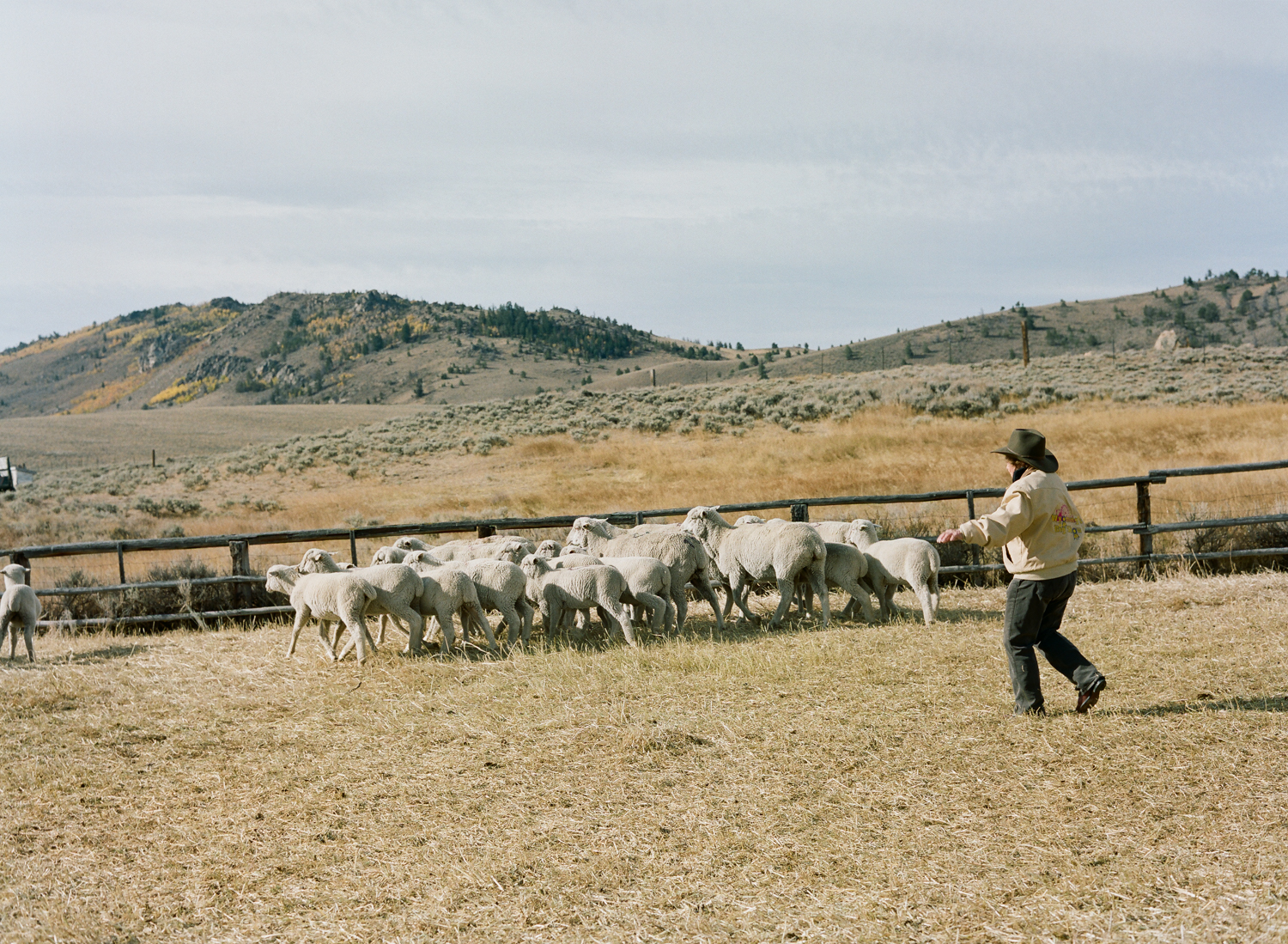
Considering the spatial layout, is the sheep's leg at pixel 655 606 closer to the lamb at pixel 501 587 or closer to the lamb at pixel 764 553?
the lamb at pixel 764 553

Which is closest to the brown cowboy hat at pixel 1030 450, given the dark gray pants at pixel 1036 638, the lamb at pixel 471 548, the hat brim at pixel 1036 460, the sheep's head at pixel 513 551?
the hat brim at pixel 1036 460

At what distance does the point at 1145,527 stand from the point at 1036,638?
27.5 ft

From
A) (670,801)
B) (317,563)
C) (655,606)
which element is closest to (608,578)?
(655,606)

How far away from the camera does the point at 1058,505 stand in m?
6.50

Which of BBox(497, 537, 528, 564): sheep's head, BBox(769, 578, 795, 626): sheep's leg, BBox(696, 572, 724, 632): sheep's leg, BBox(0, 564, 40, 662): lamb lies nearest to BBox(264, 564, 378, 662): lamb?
BBox(497, 537, 528, 564): sheep's head

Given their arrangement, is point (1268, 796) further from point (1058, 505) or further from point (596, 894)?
point (596, 894)

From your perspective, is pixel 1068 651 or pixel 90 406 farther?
pixel 90 406

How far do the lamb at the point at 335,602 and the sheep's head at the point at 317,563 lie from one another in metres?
0.31

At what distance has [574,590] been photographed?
10.2 metres

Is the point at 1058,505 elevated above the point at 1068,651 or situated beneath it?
elevated above

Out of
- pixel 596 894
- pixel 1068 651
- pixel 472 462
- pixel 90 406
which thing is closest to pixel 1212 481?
pixel 1068 651

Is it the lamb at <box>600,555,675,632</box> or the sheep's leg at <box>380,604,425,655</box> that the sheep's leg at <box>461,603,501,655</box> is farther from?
the lamb at <box>600,555,675,632</box>

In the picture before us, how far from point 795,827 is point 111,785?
4.61 m

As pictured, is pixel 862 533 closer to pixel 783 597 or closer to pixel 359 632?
pixel 783 597
